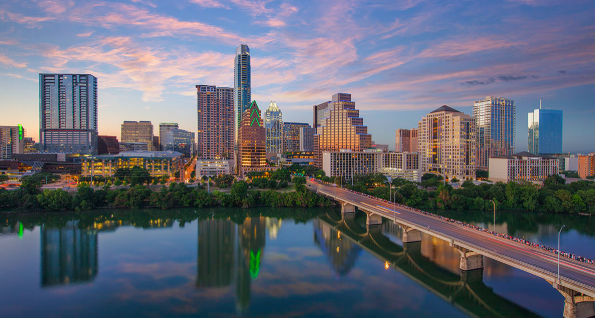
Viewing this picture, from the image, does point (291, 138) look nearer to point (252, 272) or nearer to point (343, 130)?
point (343, 130)

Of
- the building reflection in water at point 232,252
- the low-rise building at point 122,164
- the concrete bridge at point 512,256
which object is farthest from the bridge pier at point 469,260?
the low-rise building at point 122,164

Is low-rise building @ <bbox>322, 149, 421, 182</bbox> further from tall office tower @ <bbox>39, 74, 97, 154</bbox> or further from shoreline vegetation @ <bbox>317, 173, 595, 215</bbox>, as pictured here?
tall office tower @ <bbox>39, 74, 97, 154</bbox>

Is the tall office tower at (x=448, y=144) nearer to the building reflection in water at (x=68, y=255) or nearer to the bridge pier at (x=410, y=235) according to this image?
the bridge pier at (x=410, y=235)

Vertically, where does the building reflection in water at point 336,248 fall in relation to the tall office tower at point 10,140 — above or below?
below

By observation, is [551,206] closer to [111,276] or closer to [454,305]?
[454,305]

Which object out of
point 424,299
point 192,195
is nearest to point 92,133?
point 192,195

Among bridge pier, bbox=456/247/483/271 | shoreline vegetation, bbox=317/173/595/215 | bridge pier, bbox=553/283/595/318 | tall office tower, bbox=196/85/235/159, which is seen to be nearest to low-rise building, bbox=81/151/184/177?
tall office tower, bbox=196/85/235/159
